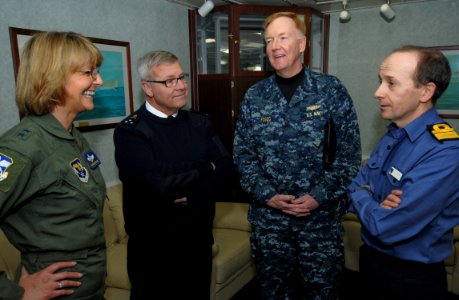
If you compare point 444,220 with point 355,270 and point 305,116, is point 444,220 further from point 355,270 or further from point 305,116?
point 355,270

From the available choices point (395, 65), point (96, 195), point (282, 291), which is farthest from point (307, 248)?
point (96, 195)

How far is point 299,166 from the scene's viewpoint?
1.79 m

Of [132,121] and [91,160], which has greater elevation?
[132,121]

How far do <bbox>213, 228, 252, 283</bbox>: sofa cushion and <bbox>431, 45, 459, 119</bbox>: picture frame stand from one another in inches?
97.6

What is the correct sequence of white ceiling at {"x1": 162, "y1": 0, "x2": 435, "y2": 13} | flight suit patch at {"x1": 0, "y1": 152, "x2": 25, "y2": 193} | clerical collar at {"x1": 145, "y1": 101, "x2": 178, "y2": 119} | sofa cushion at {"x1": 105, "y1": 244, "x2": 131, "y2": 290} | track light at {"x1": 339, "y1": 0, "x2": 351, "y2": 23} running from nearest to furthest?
flight suit patch at {"x1": 0, "y1": 152, "x2": 25, "y2": 193}, clerical collar at {"x1": 145, "y1": 101, "x2": 178, "y2": 119}, sofa cushion at {"x1": 105, "y1": 244, "x2": 131, "y2": 290}, white ceiling at {"x1": 162, "y1": 0, "x2": 435, "y2": 13}, track light at {"x1": 339, "y1": 0, "x2": 351, "y2": 23}

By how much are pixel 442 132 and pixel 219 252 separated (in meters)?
1.84

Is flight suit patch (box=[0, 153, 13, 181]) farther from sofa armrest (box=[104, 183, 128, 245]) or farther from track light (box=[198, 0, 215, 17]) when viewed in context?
track light (box=[198, 0, 215, 17])

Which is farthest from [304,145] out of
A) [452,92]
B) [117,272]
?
[452,92]

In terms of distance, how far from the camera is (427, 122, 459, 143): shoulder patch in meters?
1.15

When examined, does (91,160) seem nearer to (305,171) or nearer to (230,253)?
(305,171)

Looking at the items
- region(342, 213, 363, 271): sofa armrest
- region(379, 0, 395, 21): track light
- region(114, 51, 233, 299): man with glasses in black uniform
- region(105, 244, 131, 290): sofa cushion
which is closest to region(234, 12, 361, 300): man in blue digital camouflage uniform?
region(114, 51, 233, 299): man with glasses in black uniform

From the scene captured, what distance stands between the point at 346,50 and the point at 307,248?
3.10 meters

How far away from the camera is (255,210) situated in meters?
1.92

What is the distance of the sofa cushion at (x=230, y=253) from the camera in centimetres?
252
